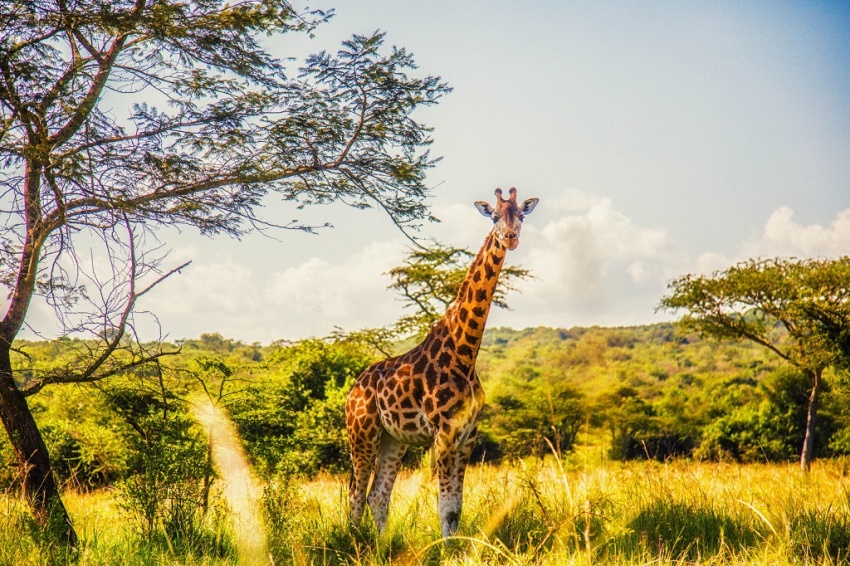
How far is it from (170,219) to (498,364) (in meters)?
63.1

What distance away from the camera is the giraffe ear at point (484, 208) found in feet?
21.5

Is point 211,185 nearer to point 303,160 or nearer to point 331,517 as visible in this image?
point 303,160

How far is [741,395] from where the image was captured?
32.7 m

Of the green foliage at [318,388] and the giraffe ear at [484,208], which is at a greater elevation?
the giraffe ear at [484,208]

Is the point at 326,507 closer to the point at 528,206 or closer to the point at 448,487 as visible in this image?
the point at 448,487

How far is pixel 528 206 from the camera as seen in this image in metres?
6.64

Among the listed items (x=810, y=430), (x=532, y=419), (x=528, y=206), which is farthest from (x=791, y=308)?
(x=528, y=206)

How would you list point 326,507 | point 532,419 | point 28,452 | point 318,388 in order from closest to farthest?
point 28,452
point 326,507
point 318,388
point 532,419

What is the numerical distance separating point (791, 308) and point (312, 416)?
14079mm

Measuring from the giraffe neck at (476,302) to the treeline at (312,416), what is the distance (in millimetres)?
1131

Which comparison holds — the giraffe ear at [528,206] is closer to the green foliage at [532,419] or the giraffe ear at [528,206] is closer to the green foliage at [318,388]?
the green foliage at [318,388]

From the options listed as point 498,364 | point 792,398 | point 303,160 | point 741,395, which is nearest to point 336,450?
point 303,160

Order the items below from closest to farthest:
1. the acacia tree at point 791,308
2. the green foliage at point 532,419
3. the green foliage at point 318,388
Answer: the green foliage at point 318,388 < the acacia tree at point 791,308 < the green foliage at point 532,419

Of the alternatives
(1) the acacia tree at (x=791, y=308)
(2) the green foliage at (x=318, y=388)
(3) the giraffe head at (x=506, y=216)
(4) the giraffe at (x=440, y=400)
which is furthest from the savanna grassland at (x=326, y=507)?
(1) the acacia tree at (x=791, y=308)
